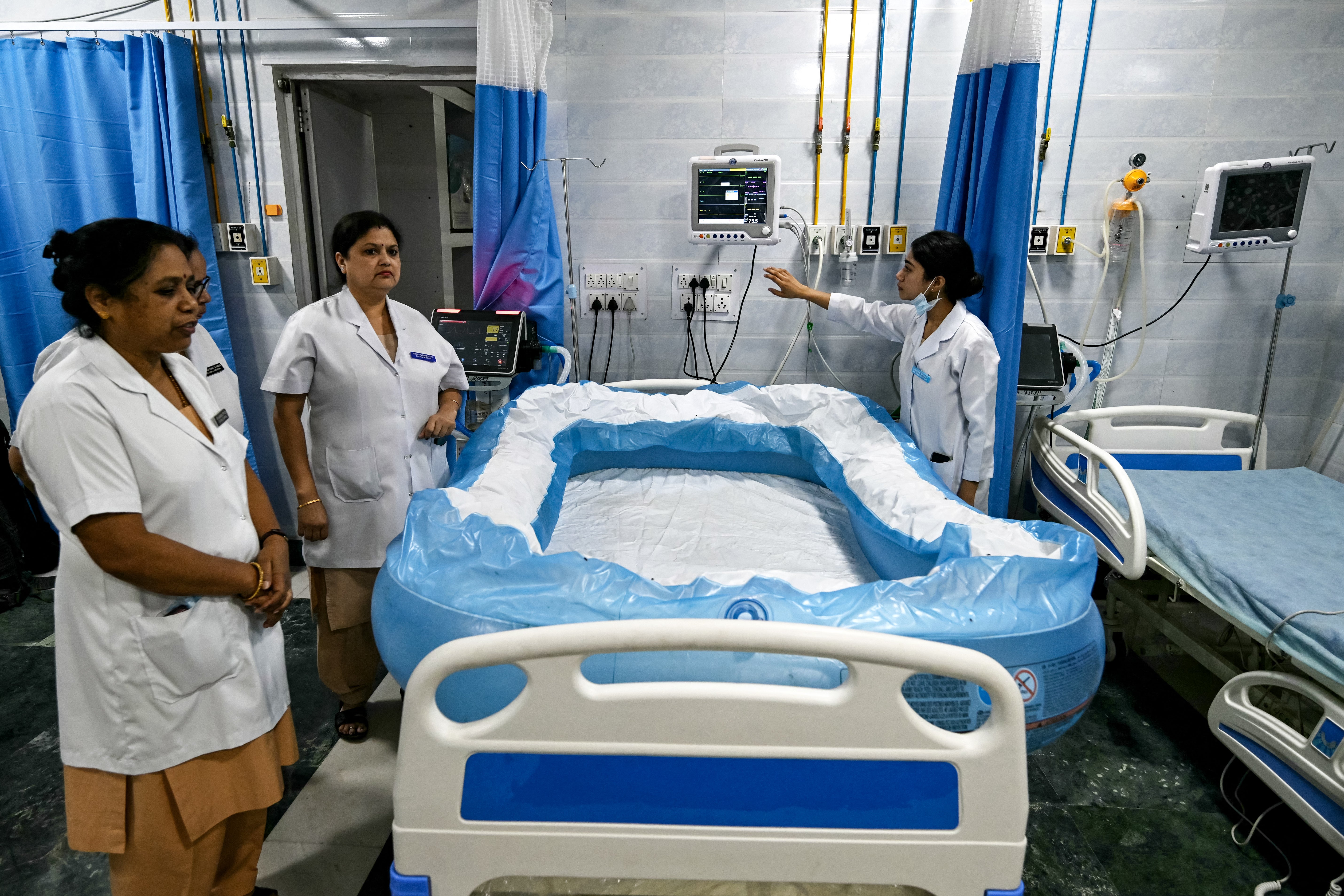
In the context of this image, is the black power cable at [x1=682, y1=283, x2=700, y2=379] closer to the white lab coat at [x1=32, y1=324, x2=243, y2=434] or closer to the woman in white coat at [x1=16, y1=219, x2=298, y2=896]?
the white lab coat at [x1=32, y1=324, x2=243, y2=434]

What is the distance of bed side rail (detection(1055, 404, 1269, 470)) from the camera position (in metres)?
3.13

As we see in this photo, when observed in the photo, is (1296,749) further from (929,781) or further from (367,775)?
(367,775)

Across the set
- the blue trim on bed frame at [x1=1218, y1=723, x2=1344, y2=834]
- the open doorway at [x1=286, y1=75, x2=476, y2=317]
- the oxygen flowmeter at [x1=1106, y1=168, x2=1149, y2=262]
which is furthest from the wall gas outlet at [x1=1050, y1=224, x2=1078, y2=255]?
the open doorway at [x1=286, y1=75, x2=476, y2=317]

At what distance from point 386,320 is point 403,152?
299 cm

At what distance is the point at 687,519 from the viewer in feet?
8.11

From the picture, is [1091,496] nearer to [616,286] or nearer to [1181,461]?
[1181,461]

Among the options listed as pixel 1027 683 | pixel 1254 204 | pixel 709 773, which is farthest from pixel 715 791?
pixel 1254 204

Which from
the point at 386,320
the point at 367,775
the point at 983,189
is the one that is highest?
the point at 983,189

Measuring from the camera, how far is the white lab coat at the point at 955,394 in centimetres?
257

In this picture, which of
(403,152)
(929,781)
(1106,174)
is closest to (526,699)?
(929,781)

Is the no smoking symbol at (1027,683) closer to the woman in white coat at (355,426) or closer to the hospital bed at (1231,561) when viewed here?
the hospital bed at (1231,561)

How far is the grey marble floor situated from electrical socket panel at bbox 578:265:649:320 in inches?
71.8

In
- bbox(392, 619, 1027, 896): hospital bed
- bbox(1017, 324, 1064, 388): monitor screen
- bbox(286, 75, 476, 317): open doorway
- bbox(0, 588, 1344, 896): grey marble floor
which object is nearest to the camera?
bbox(392, 619, 1027, 896): hospital bed

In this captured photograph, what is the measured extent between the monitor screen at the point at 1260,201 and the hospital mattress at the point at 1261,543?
90 cm
